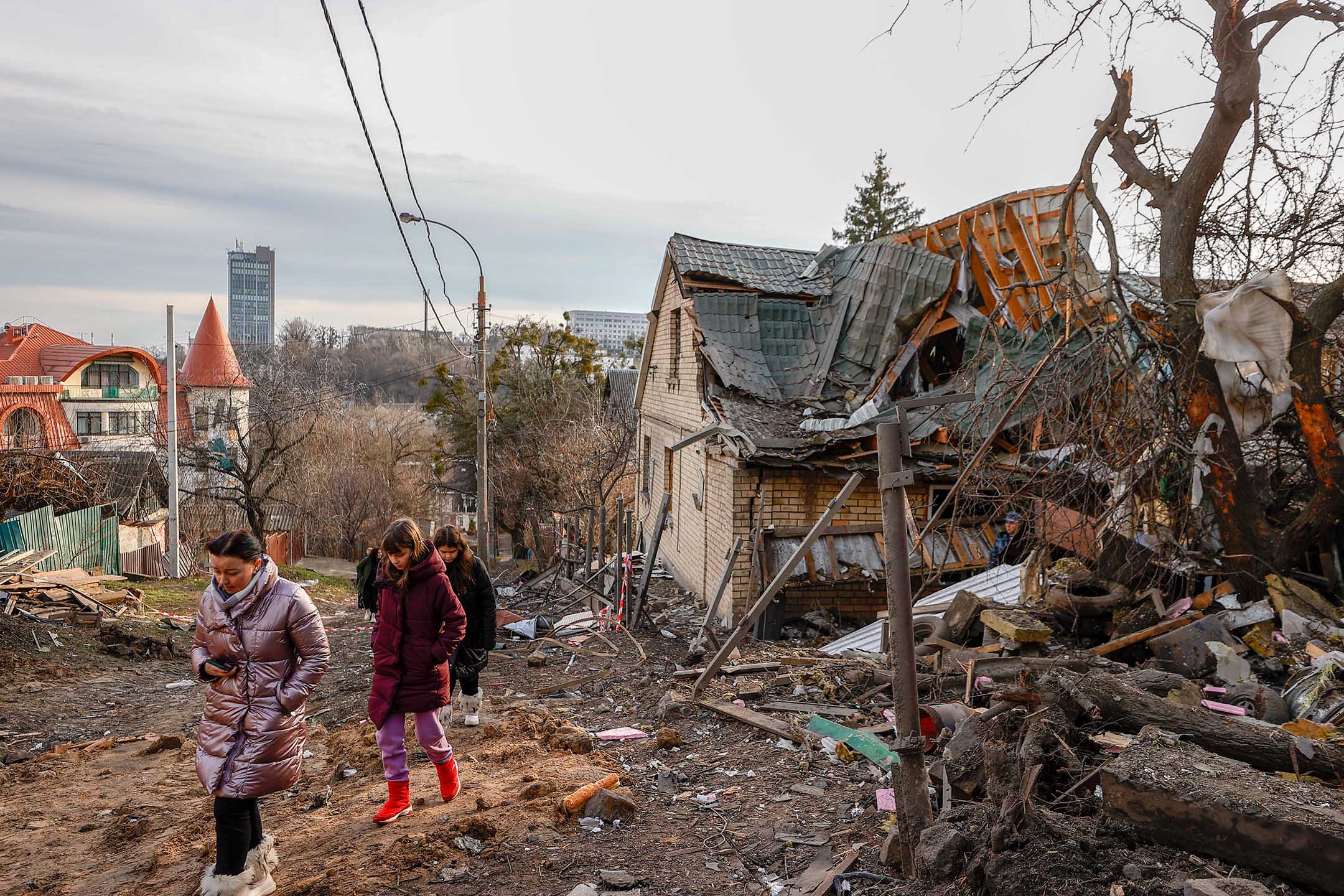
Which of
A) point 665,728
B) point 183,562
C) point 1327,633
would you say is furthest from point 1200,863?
point 183,562

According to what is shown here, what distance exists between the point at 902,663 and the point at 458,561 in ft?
10.0

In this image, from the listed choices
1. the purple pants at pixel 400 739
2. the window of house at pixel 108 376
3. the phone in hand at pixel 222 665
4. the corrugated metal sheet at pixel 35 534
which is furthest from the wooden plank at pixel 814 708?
the window of house at pixel 108 376

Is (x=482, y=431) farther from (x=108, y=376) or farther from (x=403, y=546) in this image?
(x=108, y=376)

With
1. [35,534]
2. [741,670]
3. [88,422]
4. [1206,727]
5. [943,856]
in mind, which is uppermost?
[88,422]

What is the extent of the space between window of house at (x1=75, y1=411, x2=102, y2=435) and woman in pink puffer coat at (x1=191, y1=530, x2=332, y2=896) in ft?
127

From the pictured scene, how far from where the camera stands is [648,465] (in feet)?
59.2

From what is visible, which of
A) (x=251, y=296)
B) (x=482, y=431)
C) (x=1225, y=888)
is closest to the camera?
(x=1225, y=888)

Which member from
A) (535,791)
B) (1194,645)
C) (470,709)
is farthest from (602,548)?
(1194,645)

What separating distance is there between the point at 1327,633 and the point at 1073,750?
96.2 inches

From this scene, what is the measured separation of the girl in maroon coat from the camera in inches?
171

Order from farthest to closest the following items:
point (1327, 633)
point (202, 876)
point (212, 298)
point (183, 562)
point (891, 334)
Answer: point (212, 298) → point (183, 562) → point (891, 334) → point (1327, 633) → point (202, 876)

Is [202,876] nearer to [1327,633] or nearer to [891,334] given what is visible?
[1327,633]

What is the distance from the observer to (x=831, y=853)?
3.83 m

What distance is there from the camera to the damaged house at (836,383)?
1002 cm
